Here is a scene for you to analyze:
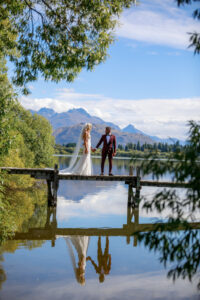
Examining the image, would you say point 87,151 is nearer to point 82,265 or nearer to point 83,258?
point 83,258

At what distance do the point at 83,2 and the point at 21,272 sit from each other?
335 inches

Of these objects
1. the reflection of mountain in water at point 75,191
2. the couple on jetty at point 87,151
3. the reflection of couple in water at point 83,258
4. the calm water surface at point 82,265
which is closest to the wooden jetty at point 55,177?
the couple on jetty at point 87,151

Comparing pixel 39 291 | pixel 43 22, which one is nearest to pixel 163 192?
pixel 39 291

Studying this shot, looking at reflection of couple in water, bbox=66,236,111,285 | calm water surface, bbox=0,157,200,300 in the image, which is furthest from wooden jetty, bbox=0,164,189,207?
reflection of couple in water, bbox=66,236,111,285

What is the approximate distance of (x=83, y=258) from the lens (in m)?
11.8

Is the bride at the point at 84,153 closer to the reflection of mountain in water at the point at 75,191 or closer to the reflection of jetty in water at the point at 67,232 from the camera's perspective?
the reflection of jetty in water at the point at 67,232

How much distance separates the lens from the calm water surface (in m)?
8.95

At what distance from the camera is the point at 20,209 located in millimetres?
21312

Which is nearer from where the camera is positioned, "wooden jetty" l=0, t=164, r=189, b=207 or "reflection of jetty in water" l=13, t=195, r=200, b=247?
"reflection of jetty in water" l=13, t=195, r=200, b=247

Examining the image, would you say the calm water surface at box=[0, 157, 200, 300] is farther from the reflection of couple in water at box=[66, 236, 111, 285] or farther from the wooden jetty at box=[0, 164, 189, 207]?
the wooden jetty at box=[0, 164, 189, 207]

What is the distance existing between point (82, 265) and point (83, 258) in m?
0.73

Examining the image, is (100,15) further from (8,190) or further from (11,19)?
(8,190)

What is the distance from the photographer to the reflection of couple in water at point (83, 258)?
10309mm

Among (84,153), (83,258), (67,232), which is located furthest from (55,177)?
(83,258)
